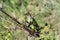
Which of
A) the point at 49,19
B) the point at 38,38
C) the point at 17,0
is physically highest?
the point at 17,0

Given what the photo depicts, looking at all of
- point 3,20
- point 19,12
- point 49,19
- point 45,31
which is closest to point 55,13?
point 49,19

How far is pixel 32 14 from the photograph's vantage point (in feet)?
9.69

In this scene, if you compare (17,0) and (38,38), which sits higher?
(17,0)

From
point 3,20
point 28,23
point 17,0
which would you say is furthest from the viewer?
point 17,0

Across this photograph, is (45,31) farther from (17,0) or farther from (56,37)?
(17,0)

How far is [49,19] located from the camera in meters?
2.92

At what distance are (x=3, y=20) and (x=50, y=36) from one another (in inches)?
30.2

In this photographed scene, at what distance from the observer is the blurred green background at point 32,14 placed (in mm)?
2805

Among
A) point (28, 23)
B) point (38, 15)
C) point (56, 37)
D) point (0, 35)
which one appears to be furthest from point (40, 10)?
point (0, 35)

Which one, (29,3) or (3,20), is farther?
(29,3)

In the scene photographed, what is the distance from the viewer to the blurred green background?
280 cm

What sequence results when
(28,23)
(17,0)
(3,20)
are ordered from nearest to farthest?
(3,20) → (28,23) → (17,0)

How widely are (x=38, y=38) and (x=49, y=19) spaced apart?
0.36 m

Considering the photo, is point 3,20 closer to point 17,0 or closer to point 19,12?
point 19,12
